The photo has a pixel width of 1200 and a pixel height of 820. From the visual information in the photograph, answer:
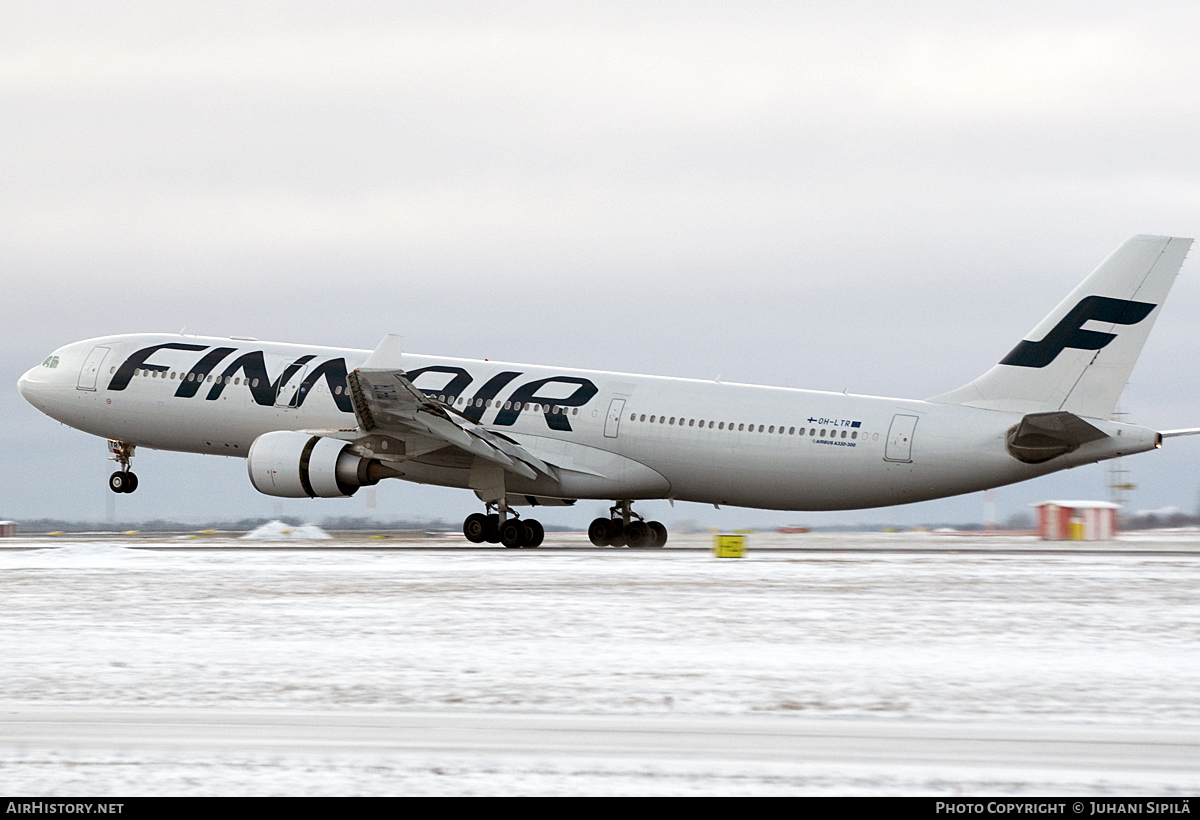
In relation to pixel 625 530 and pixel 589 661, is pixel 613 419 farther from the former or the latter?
pixel 589 661

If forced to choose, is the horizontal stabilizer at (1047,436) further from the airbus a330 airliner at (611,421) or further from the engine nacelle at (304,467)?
the engine nacelle at (304,467)

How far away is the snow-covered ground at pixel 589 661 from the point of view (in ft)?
28.6

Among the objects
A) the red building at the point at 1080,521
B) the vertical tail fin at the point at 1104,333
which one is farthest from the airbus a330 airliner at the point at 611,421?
the red building at the point at 1080,521

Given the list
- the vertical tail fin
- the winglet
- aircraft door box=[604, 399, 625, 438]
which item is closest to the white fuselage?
aircraft door box=[604, 399, 625, 438]

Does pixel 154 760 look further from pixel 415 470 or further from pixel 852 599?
pixel 415 470

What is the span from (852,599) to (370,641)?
8.04 metres

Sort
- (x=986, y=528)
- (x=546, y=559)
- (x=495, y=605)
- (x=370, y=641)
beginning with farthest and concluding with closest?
(x=986, y=528)
(x=546, y=559)
(x=495, y=605)
(x=370, y=641)

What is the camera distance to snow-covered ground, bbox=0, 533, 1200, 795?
28.6 ft

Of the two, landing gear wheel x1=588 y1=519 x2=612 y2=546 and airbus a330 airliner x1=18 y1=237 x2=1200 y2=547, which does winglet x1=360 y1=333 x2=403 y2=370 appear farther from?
landing gear wheel x1=588 y1=519 x2=612 y2=546

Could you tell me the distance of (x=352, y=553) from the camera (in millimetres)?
32594

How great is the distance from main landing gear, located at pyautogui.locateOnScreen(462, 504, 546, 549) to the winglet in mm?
5248

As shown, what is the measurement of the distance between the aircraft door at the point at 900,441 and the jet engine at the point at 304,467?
535 inches
